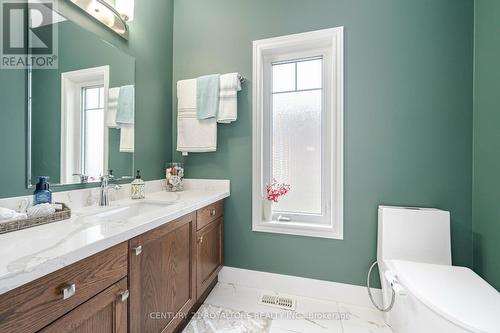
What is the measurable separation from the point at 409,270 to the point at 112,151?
190 centimetres

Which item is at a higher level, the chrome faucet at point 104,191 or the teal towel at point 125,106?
the teal towel at point 125,106

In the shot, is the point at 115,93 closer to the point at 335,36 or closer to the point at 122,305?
the point at 122,305

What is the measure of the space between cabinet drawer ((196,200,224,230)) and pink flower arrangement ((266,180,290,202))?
1.35 feet

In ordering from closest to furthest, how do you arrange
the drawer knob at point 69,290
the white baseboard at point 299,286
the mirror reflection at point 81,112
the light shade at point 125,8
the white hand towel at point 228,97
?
the drawer knob at point 69,290 < the mirror reflection at point 81,112 < the light shade at point 125,8 < the white baseboard at point 299,286 < the white hand towel at point 228,97

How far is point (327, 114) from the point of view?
1.77m

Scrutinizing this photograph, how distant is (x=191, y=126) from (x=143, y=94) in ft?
1.44

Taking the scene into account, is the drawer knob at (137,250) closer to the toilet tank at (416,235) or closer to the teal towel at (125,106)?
the teal towel at (125,106)

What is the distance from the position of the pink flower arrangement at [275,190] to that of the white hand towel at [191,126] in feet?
1.90

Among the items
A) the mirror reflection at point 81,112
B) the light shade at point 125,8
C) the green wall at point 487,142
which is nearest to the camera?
the mirror reflection at point 81,112

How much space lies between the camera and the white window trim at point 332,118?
1.65m

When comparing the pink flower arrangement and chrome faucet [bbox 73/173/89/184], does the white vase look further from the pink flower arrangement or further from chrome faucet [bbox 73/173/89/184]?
chrome faucet [bbox 73/173/89/184]

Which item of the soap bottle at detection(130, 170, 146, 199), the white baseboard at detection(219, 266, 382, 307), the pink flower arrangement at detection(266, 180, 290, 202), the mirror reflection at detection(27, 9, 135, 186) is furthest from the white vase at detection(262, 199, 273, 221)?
the mirror reflection at detection(27, 9, 135, 186)

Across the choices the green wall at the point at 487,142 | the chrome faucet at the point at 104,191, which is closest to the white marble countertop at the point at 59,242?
the chrome faucet at the point at 104,191

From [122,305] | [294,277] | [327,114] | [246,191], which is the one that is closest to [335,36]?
[327,114]
